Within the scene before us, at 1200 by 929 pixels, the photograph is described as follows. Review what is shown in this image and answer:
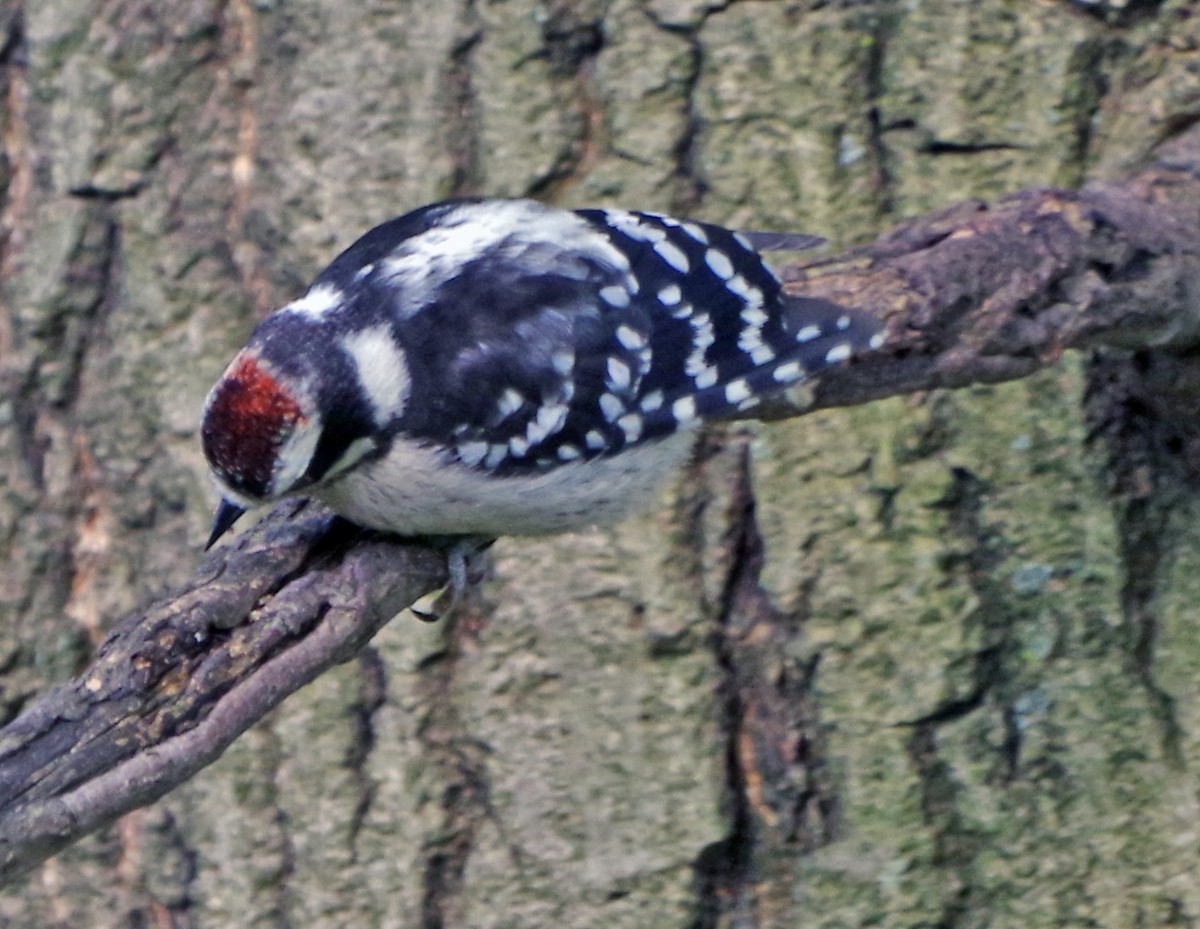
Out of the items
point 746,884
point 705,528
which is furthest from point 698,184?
point 746,884

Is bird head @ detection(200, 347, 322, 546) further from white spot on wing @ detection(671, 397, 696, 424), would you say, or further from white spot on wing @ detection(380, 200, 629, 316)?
white spot on wing @ detection(671, 397, 696, 424)

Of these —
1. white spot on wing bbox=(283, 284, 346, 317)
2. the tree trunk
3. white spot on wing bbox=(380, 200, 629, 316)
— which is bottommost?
the tree trunk

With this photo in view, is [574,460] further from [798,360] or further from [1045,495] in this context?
[1045,495]

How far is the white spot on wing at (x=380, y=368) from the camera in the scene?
218 cm

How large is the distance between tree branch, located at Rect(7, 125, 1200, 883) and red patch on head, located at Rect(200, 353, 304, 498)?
98 mm

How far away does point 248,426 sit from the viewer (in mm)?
1981

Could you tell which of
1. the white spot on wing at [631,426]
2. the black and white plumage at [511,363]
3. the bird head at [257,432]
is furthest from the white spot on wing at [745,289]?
the bird head at [257,432]

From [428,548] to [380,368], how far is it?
27cm

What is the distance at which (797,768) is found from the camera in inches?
105

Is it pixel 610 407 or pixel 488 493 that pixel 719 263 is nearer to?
pixel 610 407

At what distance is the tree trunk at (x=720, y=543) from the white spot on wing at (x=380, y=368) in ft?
1.93

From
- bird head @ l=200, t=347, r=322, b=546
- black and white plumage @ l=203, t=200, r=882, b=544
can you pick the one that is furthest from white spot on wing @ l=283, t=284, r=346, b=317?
bird head @ l=200, t=347, r=322, b=546

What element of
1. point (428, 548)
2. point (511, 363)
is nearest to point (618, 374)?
point (511, 363)

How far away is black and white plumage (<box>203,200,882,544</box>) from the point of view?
210 centimetres
